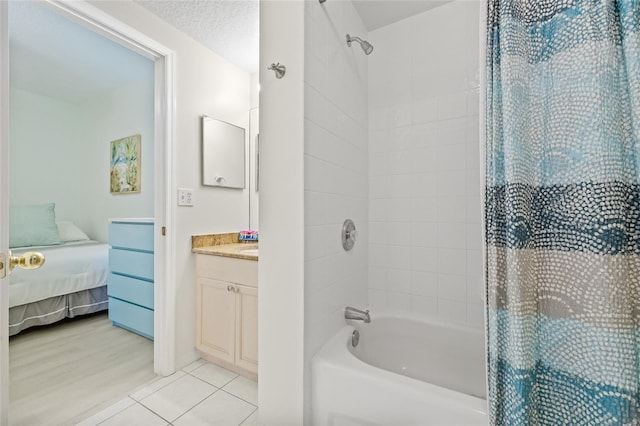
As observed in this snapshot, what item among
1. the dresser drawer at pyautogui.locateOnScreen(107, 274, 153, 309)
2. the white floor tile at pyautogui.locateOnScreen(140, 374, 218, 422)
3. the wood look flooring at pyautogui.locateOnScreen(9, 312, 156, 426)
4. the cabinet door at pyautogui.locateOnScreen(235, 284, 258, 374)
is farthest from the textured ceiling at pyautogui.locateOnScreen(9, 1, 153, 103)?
the white floor tile at pyautogui.locateOnScreen(140, 374, 218, 422)

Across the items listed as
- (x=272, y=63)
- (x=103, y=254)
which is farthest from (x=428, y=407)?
(x=103, y=254)

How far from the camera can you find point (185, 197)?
195 cm

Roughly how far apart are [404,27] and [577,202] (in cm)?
143

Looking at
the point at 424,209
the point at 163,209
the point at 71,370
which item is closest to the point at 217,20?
the point at 163,209

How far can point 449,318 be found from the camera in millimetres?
1561

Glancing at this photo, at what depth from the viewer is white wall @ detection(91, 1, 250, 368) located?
1869mm

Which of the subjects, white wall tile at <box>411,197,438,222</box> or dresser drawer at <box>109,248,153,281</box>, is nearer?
white wall tile at <box>411,197,438,222</box>

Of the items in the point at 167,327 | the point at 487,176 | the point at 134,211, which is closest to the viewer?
the point at 487,176

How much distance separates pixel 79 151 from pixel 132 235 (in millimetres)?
2174

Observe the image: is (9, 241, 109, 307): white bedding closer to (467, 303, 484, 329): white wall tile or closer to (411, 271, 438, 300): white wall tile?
(411, 271, 438, 300): white wall tile

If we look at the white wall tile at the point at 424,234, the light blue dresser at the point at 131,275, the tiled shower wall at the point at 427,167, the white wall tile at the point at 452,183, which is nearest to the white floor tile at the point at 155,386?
the light blue dresser at the point at 131,275

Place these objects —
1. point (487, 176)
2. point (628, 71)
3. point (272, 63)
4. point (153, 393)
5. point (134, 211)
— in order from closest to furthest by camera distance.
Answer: point (628, 71)
point (487, 176)
point (272, 63)
point (153, 393)
point (134, 211)

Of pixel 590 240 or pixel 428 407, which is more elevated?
pixel 590 240

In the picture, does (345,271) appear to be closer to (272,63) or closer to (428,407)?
(428,407)
